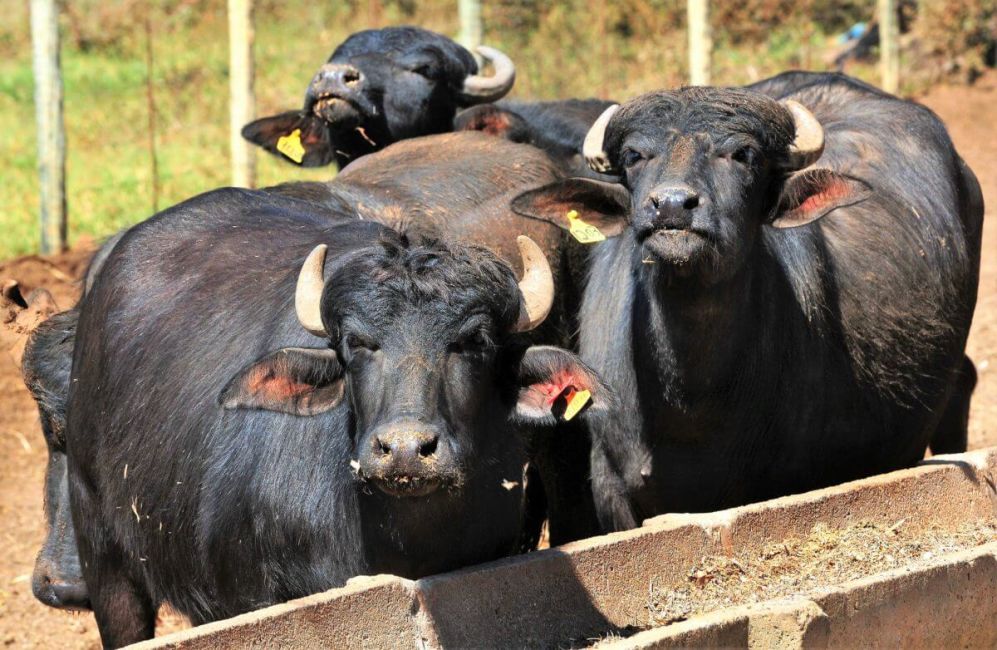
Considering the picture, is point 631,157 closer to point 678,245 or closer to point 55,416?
point 678,245

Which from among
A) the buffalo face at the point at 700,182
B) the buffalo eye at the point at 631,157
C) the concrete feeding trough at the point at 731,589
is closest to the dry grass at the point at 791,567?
the concrete feeding trough at the point at 731,589

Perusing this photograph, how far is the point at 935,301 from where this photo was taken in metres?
6.49

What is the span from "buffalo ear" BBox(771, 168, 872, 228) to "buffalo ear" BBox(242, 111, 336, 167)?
370cm

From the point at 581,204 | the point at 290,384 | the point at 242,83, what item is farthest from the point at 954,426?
the point at 242,83

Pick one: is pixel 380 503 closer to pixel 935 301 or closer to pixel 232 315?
pixel 232 315

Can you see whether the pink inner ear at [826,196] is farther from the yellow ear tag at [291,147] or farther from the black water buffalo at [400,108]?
the yellow ear tag at [291,147]

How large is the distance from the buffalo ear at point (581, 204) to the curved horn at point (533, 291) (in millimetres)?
954

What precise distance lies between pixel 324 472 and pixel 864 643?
1.82m

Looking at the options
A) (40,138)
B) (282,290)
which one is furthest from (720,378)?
(40,138)

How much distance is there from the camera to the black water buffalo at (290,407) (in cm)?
420

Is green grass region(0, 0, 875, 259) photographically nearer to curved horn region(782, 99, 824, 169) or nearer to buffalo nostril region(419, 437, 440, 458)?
curved horn region(782, 99, 824, 169)

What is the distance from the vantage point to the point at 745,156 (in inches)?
210

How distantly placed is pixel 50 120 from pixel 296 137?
3851mm

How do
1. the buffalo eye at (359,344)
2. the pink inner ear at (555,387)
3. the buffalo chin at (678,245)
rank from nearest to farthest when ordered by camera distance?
the buffalo eye at (359,344) → the pink inner ear at (555,387) → the buffalo chin at (678,245)
